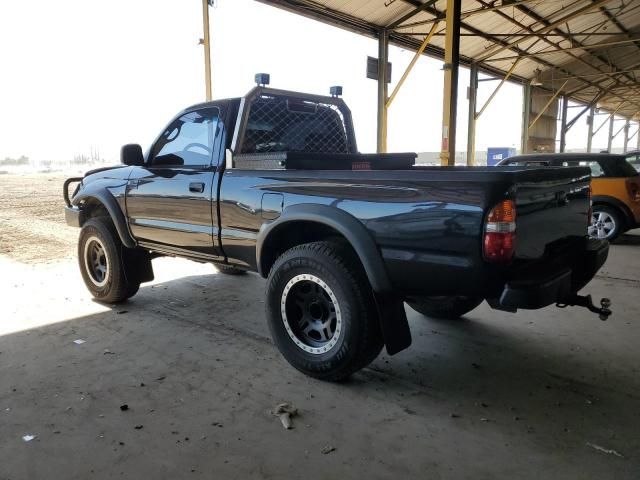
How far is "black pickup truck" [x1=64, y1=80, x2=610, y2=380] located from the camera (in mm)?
2395

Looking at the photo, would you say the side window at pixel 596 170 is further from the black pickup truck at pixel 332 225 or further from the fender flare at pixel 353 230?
the fender flare at pixel 353 230

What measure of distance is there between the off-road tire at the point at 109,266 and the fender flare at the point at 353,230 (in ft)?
7.27

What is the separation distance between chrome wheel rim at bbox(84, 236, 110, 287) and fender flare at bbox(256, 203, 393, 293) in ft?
8.42

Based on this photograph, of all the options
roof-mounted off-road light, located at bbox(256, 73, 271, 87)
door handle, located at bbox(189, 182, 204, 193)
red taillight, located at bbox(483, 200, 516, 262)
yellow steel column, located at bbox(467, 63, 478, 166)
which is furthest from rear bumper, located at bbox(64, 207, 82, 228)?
yellow steel column, located at bbox(467, 63, 478, 166)

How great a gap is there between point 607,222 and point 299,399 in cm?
704

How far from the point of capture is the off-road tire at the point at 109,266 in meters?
4.48

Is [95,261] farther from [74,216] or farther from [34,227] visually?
[34,227]

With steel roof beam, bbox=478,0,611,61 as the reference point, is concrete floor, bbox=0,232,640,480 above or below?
below

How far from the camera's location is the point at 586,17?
16.3m

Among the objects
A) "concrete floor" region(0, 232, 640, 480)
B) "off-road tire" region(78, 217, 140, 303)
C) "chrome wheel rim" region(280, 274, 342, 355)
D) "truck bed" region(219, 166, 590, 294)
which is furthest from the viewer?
"off-road tire" region(78, 217, 140, 303)

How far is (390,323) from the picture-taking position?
2695 mm

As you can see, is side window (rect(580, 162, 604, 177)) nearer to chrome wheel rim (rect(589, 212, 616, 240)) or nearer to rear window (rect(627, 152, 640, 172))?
chrome wheel rim (rect(589, 212, 616, 240))

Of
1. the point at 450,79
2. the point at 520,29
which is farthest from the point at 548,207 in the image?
the point at 520,29

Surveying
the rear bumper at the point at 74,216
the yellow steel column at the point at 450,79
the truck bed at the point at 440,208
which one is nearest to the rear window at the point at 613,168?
the yellow steel column at the point at 450,79
